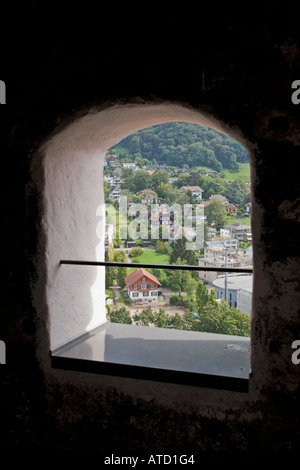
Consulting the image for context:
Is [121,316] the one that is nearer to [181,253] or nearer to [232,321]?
[181,253]

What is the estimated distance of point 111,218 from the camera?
424cm

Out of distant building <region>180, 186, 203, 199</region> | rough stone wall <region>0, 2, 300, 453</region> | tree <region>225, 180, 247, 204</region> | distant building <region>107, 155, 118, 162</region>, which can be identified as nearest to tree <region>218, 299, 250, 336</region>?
tree <region>225, 180, 247, 204</region>

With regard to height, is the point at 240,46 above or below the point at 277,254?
above

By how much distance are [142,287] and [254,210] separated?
1701 millimetres

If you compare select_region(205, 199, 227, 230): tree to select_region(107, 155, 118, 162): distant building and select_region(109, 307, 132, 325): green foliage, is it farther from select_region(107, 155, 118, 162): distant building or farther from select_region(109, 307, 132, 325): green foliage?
select_region(109, 307, 132, 325): green foliage

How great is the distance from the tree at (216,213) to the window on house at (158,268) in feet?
0.06

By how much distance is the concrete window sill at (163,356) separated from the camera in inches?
98.2

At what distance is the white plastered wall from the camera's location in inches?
108

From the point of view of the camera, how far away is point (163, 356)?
109 inches

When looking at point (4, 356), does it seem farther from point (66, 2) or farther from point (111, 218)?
point (66, 2)

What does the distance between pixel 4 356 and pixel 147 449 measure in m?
1.08
